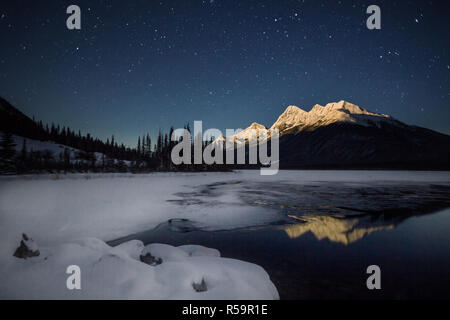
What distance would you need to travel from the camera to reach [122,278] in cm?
456

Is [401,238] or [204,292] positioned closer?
[204,292]

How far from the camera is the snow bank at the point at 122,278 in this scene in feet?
14.2

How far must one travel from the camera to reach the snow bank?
14.2ft

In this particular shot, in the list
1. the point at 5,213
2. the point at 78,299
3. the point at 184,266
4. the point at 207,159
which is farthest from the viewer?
the point at 207,159

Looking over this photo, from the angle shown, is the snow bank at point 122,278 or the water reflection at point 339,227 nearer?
the snow bank at point 122,278

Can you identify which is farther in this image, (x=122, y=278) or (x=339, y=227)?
(x=339, y=227)

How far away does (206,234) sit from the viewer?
875 centimetres

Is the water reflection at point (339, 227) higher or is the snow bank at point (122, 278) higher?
the snow bank at point (122, 278)

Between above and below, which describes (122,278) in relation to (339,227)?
above

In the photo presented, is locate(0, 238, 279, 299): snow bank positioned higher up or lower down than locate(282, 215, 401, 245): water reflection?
higher up

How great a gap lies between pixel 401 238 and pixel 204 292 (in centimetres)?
828
